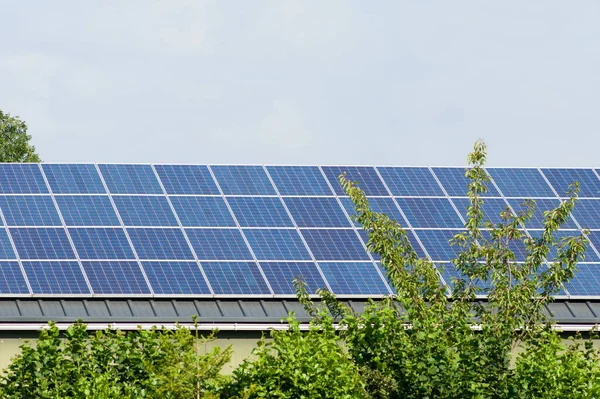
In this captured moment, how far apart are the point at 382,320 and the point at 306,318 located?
8.12 metres

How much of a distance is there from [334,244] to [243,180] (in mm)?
3769

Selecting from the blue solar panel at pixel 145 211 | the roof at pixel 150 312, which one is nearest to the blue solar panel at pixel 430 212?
the roof at pixel 150 312

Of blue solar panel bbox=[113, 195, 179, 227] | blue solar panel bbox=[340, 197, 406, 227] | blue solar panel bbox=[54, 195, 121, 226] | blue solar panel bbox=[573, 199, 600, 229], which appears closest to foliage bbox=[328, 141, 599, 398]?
blue solar panel bbox=[113, 195, 179, 227]

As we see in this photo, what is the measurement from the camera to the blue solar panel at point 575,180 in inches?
1527

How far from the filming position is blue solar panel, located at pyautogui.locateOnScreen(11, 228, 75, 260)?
32.4m

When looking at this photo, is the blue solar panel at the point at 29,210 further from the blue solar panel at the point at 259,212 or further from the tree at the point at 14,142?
the tree at the point at 14,142

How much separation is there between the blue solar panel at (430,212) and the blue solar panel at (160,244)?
581cm

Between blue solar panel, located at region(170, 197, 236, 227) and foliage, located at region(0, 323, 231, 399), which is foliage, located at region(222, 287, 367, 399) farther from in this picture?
blue solar panel, located at region(170, 197, 236, 227)

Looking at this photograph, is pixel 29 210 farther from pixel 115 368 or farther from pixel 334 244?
pixel 115 368

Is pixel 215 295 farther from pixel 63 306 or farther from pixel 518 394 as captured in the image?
pixel 518 394

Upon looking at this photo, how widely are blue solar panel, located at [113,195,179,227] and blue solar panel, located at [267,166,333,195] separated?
10.5 ft

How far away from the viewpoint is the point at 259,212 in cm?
3544

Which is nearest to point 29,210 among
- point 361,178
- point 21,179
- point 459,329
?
point 21,179

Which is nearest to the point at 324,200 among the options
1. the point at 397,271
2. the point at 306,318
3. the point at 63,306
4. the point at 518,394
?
the point at 306,318
